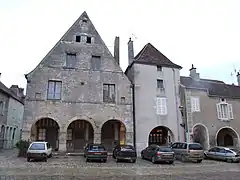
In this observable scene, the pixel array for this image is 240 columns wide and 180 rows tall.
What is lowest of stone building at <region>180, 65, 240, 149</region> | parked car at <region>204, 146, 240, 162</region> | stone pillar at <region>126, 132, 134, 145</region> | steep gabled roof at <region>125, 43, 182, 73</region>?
parked car at <region>204, 146, 240, 162</region>

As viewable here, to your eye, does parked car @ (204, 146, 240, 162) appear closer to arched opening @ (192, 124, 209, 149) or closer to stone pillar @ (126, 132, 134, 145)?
arched opening @ (192, 124, 209, 149)

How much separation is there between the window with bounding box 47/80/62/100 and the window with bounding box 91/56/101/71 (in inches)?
137

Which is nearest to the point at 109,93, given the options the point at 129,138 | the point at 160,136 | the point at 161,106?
the point at 129,138

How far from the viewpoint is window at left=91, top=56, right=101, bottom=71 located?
21.1 meters

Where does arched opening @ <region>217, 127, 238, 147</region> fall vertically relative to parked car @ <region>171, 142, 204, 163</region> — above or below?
above

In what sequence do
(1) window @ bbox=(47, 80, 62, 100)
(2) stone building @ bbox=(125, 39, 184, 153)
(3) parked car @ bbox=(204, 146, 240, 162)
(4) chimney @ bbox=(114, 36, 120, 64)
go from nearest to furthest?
(3) parked car @ bbox=(204, 146, 240, 162)
(1) window @ bbox=(47, 80, 62, 100)
(2) stone building @ bbox=(125, 39, 184, 153)
(4) chimney @ bbox=(114, 36, 120, 64)

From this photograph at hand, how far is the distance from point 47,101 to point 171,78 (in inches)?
498

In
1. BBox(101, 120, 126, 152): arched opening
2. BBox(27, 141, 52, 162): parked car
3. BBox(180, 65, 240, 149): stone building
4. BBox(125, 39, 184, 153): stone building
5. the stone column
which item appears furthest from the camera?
BBox(180, 65, 240, 149): stone building

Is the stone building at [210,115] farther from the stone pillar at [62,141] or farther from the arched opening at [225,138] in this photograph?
the stone pillar at [62,141]

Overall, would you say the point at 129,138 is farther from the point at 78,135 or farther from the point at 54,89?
the point at 54,89

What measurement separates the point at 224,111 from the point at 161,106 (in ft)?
24.9

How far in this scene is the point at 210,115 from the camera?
76.4 ft

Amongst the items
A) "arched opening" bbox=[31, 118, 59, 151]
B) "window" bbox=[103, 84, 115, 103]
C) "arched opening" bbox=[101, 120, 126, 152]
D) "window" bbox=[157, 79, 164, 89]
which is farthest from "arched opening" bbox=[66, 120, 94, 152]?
"window" bbox=[157, 79, 164, 89]

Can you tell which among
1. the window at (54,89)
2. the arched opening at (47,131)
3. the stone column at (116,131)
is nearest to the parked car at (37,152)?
the window at (54,89)
